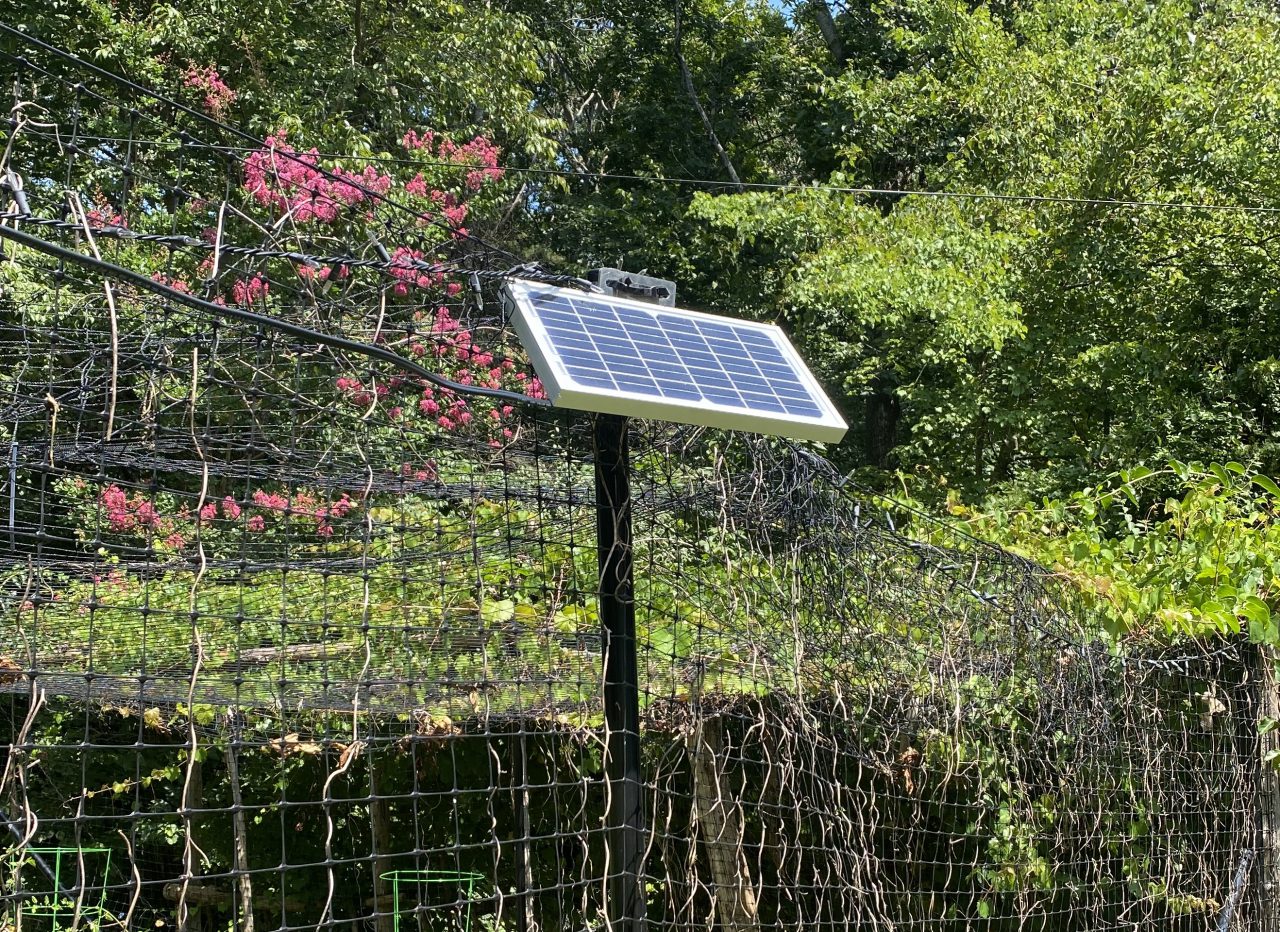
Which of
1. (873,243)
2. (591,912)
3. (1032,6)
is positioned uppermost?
(1032,6)

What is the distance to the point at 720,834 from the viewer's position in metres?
2.16

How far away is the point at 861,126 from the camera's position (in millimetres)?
12469

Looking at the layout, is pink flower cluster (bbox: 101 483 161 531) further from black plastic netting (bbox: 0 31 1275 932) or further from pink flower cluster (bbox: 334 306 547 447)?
pink flower cluster (bbox: 334 306 547 447)

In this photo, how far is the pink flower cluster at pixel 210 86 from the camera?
8086 millimetres

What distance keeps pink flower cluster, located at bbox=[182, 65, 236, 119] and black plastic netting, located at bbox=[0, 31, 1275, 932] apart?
5002 millimetres

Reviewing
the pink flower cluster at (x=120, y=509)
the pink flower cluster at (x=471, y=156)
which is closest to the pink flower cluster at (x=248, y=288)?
the pink flower cluster at (x=120, y=509)

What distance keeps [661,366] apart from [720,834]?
0.87m

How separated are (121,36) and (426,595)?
22.0 ft

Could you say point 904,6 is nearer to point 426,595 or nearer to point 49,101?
point 49,101

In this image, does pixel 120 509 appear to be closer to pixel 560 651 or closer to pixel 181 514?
pixel 181 514

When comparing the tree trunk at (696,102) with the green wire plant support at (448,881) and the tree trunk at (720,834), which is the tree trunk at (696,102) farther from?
the tree trunk at (720,834)

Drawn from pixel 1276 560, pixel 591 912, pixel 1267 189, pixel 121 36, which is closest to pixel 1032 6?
pixel 1267 189

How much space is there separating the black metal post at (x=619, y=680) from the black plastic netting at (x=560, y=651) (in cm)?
3

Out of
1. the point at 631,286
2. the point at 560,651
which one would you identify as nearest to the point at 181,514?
the point at 560,651
